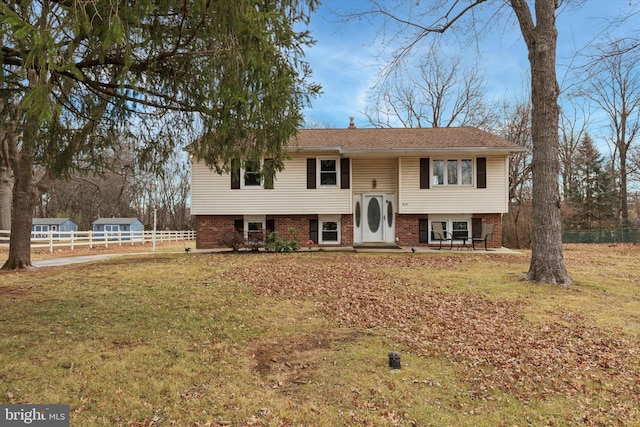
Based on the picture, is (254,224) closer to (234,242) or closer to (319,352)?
(234,242)

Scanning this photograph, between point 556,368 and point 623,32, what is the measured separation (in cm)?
622

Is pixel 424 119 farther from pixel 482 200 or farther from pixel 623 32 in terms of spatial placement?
pixel 623 32

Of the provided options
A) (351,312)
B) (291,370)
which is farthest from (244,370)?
(351,312)

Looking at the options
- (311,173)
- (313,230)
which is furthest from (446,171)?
(313,230)

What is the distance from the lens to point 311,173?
48.6ft

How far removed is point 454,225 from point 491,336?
11350mm

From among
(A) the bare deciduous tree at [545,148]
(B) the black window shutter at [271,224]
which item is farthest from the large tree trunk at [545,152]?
(B) the black window shutter at [271,224]

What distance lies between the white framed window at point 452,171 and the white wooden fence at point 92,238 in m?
Answer: 13.2

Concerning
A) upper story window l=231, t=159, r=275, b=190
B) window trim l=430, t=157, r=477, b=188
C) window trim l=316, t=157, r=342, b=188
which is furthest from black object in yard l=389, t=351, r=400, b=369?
window trim l=430, t=157, r=477, b=188

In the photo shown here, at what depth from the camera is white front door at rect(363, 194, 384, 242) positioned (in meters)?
15.4

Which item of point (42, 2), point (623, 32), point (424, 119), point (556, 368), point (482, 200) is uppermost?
point (424, 119)

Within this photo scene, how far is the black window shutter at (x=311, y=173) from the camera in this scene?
14766mm

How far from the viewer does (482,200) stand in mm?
14641

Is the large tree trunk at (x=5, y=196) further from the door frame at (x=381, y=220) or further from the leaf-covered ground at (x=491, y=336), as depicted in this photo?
the door frame at (x=381, y=220)
